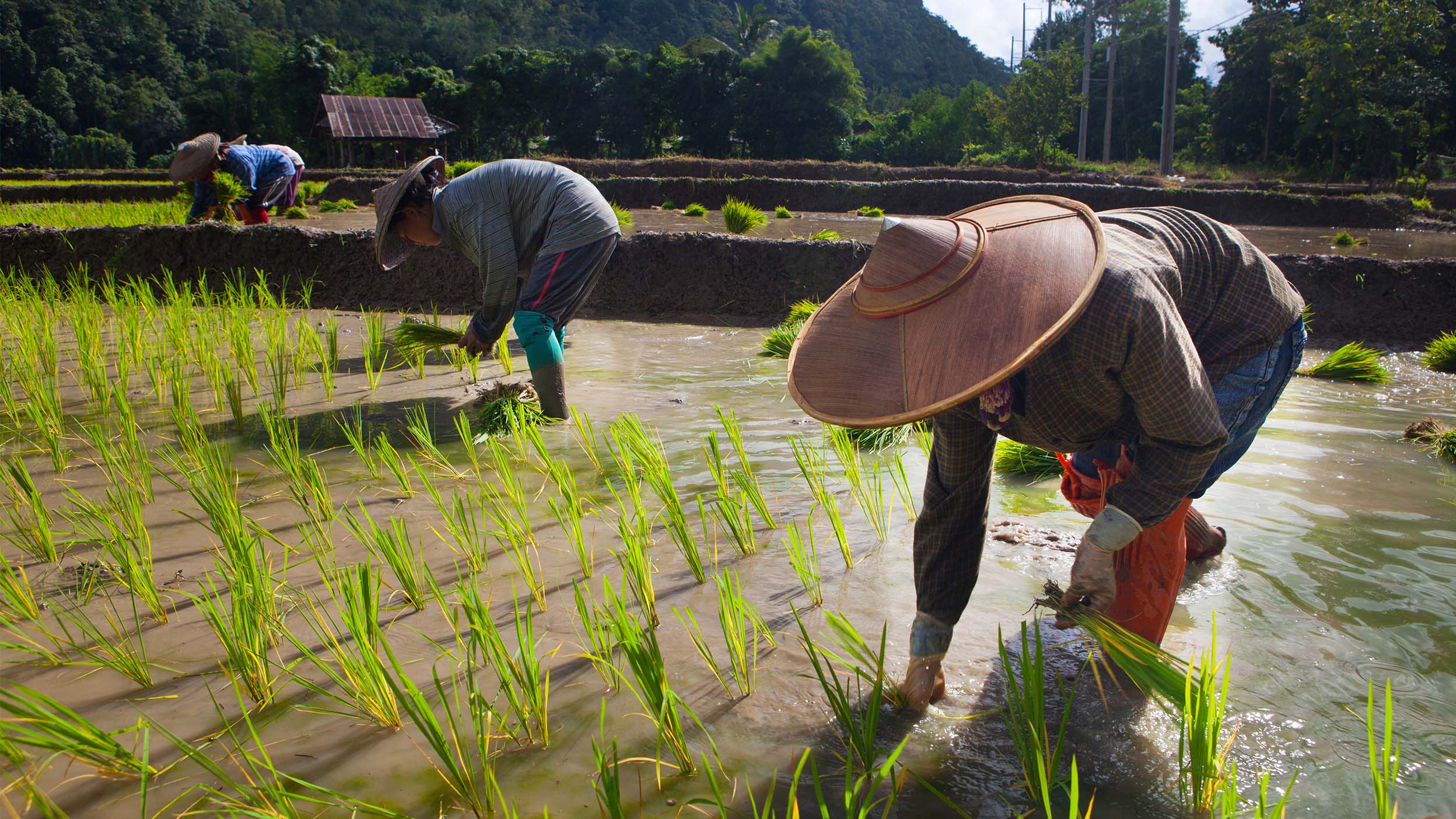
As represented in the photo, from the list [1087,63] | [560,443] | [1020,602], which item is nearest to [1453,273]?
[1020,602]

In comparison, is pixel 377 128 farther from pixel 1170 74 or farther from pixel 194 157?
pixel 1170 74

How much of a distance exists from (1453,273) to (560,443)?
17.5 feet

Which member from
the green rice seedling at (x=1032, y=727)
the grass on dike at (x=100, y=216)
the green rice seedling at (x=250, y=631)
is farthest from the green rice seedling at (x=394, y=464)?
the grass on dike at (x=100, y=216)

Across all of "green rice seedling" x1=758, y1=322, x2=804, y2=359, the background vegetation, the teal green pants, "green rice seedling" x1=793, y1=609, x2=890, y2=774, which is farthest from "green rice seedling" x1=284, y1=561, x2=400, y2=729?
the background vegetation

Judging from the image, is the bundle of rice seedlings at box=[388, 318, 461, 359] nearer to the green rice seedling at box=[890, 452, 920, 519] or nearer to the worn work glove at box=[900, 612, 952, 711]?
the green rice seedling at box=[890, 452, 920, 519]

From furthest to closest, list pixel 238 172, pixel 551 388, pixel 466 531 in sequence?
pixel 238 172 < pixel 551 388 < pixel 466 531

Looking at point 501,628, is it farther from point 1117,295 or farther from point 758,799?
point 1117,295

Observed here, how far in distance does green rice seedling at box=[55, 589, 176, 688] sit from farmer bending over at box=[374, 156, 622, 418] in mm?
1663

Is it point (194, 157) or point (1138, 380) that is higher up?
point (194, 157)

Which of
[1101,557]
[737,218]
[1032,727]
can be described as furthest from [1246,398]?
[737,218]

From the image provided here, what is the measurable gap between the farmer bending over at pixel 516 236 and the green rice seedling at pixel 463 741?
1920 mm

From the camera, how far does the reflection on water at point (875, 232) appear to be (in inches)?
406

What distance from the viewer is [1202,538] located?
221 centimetres

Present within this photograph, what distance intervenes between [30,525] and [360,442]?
2.52 feet
